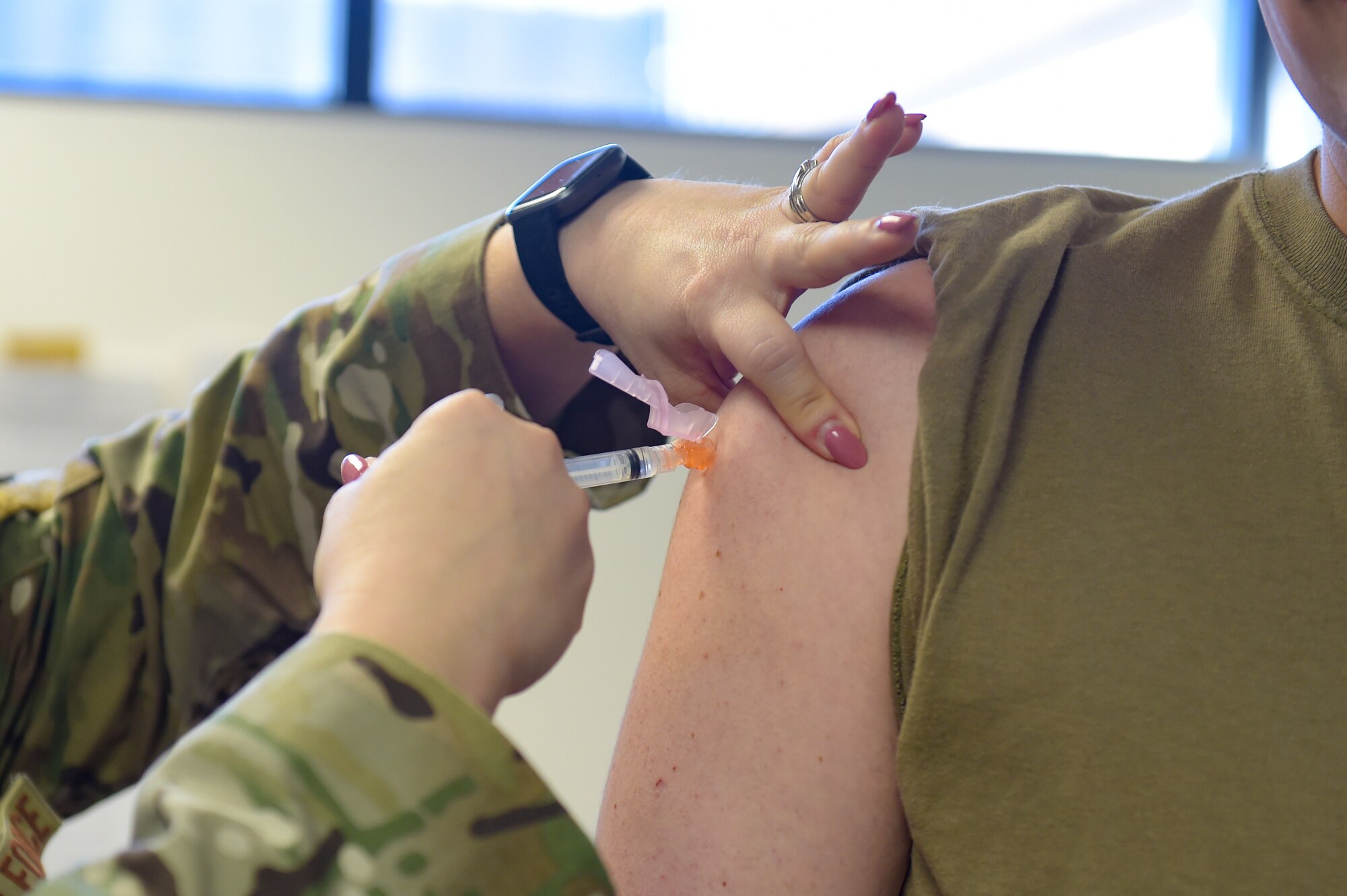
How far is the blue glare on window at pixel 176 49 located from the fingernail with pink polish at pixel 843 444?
1940mm

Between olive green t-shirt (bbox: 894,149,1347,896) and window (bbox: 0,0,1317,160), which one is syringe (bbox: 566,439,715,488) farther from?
window (bbox: 0,0,1317,160)

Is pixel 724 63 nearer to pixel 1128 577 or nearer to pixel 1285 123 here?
pixel 1285 123

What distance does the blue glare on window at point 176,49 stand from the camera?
7.14 feet

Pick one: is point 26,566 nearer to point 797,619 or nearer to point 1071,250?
point 797,619

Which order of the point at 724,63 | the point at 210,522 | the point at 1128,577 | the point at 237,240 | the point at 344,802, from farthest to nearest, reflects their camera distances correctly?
the point at 724,63, the point at 237,240, the point at 210,522, the point at 1128,577, the point at 344,802

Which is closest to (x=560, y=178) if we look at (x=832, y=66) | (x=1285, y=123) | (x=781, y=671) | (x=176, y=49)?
(x=781, y=671)

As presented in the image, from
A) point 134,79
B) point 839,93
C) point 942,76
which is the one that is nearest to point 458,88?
point 134,79

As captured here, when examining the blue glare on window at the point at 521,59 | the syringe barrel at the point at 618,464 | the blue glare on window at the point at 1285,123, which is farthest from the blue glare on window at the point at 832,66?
the syringe barrel at the point at 618,464

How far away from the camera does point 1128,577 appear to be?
0.62 metres

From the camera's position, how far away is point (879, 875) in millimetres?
657

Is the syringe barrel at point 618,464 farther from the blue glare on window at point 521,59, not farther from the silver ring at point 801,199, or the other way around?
the blue glare on window at point 521,59

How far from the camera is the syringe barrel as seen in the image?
0.75 metres

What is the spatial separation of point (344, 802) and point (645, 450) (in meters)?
0.35

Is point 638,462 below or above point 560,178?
below
